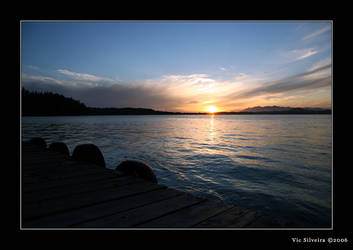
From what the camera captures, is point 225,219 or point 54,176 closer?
point 225,219

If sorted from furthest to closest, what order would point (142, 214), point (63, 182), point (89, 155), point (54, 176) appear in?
point (89, 155)
point (54, 176)
point (63, 182)
point (142, 214)

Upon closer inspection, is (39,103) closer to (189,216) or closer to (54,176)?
(54,176)

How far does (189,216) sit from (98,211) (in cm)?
126

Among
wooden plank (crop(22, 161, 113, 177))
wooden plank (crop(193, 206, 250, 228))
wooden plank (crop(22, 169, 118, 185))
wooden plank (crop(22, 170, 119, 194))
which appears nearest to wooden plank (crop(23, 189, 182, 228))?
wooden plank (crop(193, 206, 250, 228))

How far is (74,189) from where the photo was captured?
3.15 metres

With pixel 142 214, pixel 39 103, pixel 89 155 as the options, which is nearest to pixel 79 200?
pixel 142 214

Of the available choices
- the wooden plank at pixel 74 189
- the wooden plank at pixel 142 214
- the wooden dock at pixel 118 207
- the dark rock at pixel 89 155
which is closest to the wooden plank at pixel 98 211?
the wooden dock at pixel 118 207

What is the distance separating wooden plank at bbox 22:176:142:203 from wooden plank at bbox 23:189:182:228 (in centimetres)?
74

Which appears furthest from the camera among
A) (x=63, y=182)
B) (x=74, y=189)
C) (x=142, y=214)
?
(x=63, y=182)

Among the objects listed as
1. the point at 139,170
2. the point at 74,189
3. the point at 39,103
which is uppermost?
the point at 39,103

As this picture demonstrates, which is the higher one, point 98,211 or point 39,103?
point 39,103
